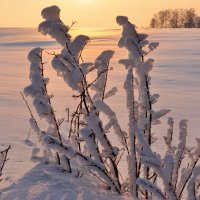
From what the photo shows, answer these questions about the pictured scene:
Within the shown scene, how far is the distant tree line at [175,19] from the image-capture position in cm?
6255

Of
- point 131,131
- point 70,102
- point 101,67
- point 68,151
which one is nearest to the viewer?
point 68,151

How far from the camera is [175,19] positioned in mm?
64312

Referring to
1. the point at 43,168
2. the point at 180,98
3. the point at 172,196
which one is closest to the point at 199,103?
the point at 180,98

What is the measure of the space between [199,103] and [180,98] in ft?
1.86

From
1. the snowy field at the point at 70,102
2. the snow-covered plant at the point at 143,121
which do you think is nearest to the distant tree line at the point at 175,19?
the snowy field at the point at 70,102

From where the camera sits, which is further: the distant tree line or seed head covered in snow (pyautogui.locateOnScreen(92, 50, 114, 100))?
the distant tree line

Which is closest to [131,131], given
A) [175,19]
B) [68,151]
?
[68,151]

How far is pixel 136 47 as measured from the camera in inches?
70.9

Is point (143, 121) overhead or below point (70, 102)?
overhead

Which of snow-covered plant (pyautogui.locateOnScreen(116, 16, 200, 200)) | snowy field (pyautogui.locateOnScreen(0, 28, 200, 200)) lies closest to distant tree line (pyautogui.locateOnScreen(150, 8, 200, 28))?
snowy field (pyautogui.locateOnScreen(0, 28, 200, 200))

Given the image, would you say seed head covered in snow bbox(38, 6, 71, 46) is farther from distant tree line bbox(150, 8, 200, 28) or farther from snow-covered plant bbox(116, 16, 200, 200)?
distant tree line bbox(150, 8, 200, 28)

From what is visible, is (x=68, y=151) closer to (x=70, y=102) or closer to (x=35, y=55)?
(x=35, y=55)

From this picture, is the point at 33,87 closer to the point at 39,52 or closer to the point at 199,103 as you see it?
the point at 39,52

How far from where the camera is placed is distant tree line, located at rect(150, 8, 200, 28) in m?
62.5
